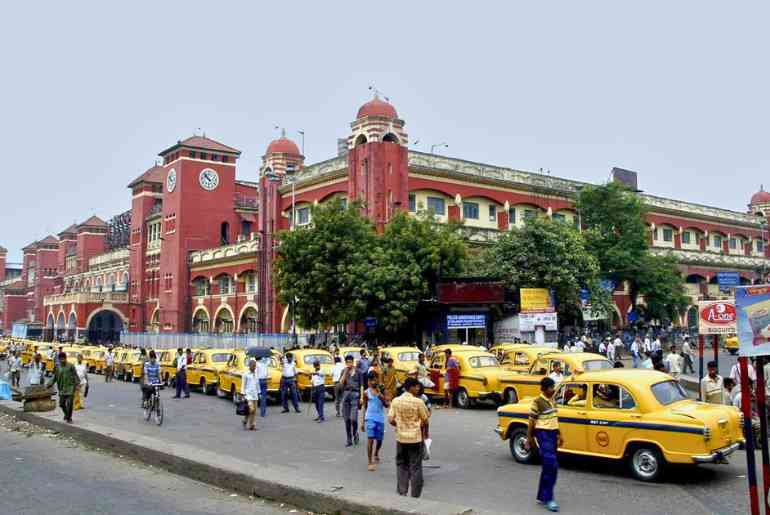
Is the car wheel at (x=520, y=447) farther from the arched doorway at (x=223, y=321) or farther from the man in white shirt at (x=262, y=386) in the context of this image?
the arched doorway at (x=223, y=321)

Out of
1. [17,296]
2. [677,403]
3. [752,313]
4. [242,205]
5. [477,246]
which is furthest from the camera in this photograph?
[17,296]

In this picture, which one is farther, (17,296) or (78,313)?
(17,296)

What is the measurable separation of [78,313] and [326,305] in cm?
4169

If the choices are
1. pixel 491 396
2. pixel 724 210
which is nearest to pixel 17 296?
pixel 724 210

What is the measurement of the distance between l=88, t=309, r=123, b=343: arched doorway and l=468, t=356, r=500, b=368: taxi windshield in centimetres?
5264

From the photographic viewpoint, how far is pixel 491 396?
18.3m

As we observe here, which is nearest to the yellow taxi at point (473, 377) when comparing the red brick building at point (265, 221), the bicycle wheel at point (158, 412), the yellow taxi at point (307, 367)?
the yellow taxi at point (307, 367)

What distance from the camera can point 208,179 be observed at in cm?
6041

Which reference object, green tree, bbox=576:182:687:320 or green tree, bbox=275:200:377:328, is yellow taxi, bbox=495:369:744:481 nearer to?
green tree, bbox=275:200:377:328

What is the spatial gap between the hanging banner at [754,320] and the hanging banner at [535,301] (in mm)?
25588

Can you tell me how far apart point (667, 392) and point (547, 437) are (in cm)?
303

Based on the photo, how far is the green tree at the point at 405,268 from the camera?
3130 cm

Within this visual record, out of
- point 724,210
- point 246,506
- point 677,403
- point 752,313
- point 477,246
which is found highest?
point 724,210

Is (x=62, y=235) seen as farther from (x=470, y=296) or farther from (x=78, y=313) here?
(x=470, y=296)
